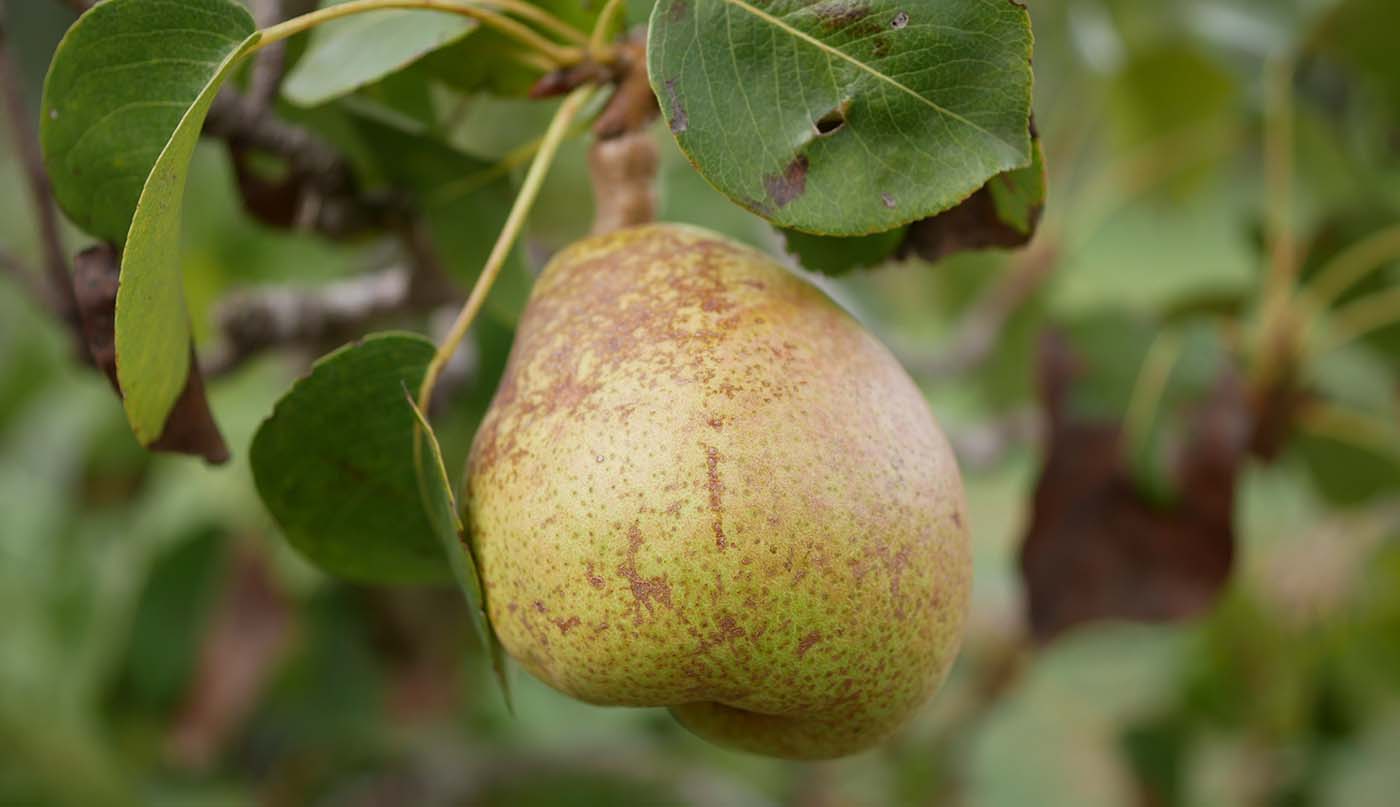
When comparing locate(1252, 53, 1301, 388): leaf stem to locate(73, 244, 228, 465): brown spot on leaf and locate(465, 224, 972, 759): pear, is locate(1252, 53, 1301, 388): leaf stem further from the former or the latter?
locate(73, 244, 228, 465): brown spot on leaf

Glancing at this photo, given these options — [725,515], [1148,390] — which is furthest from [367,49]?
[1148,390]

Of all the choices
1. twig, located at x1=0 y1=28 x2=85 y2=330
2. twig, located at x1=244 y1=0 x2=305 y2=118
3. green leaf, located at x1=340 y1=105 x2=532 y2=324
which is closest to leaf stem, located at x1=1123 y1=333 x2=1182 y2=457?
green leaf, located at x1=340 y1=105 x2=532 y2=324

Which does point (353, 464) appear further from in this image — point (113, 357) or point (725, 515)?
point (725, 515)

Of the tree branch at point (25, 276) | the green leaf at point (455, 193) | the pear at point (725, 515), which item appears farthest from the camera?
the tree branch at point (25, 276)

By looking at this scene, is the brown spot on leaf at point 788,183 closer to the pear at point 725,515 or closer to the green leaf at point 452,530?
the pear at point 725,515

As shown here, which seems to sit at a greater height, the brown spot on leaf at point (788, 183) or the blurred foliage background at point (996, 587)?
the brown spot on leaf at point (788, 183)

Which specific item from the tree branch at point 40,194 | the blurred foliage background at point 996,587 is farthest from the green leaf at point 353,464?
the blurred foliage background at point 996,587
